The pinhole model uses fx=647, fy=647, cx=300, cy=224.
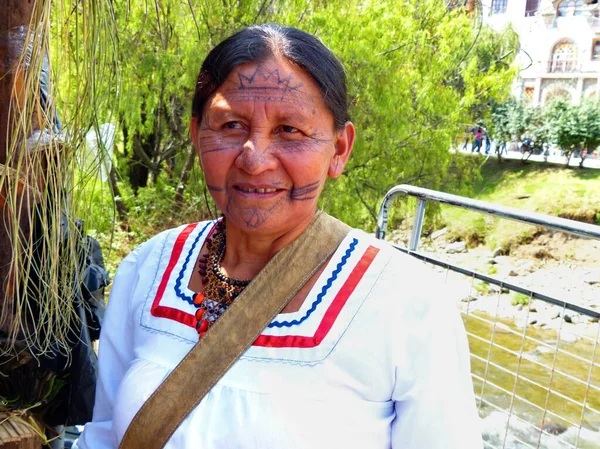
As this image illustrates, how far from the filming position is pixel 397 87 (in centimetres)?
844

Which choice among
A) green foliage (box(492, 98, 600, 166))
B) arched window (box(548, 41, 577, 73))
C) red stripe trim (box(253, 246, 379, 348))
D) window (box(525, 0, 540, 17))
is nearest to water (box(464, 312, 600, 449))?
red stripe trim (box(253, 246, 379, 348))

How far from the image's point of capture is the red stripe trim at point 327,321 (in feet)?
4.23

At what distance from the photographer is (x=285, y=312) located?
4.47 feet

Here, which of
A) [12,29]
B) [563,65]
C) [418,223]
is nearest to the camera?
[12,29]

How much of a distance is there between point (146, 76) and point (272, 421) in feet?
22.3

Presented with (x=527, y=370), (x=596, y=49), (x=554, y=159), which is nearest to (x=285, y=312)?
(x=527, y=370)

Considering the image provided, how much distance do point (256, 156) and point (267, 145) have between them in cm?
3

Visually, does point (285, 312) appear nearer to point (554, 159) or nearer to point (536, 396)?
point (536, 396)

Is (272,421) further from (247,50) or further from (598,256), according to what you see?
(598,256)

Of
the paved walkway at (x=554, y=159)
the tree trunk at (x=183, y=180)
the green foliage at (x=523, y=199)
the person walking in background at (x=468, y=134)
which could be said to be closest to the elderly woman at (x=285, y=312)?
the tree trunk at (x=183, y=180)

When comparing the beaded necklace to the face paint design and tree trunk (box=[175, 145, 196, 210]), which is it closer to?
the face paint design

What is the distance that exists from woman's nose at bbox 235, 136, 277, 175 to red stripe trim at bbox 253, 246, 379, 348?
29 centimetres

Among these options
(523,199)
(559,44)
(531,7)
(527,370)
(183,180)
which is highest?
(531,7)

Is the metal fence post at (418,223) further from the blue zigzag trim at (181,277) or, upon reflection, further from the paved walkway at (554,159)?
the paved walkway at (554,159)
